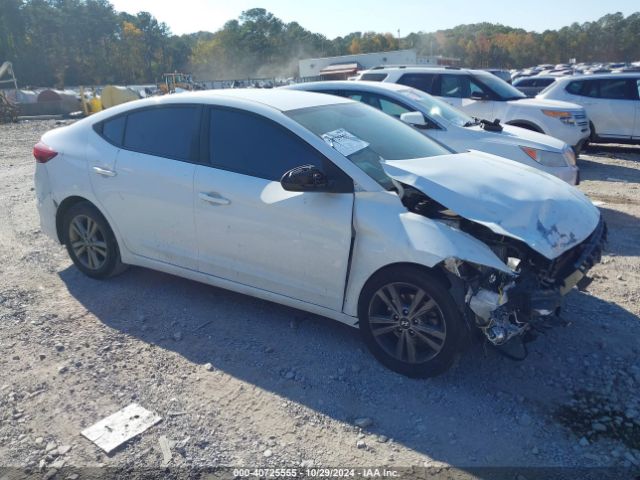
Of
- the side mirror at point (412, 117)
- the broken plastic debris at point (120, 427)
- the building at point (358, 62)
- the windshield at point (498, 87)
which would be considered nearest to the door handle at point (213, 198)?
the broken plastic debris at point (120, 427)

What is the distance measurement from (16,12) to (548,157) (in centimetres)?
10336

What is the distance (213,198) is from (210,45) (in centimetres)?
11965

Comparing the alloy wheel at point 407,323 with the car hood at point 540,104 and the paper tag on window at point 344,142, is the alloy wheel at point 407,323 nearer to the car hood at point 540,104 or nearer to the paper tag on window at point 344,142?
the paper tag on window at point 344,142

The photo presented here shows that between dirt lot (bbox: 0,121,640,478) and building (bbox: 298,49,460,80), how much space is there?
38583 mm

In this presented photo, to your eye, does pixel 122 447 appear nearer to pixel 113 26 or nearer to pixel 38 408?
pixel 38 408

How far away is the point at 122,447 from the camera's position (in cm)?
287

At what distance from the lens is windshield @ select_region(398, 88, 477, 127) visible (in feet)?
23.0

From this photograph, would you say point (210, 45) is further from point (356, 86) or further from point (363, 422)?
point (363, 422)

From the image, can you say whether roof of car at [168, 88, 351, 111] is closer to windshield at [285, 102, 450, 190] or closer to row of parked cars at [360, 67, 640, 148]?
windshield at [285, 102, 450, 190]

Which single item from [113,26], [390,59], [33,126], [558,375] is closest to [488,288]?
[558,375]

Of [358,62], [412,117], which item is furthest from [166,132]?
[358,62]

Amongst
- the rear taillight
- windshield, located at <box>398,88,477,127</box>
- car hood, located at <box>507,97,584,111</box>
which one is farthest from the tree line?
the rear taillight

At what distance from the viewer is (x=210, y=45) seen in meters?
114

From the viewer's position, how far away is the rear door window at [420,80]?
10242 mm
